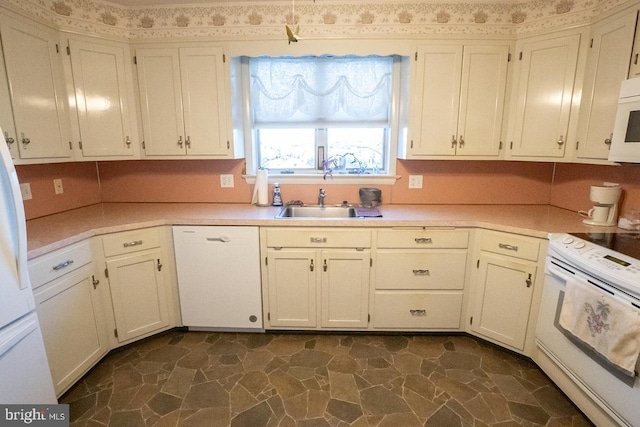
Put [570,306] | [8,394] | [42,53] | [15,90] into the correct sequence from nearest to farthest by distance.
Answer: [8,394], [570,306], [15,90], [42,53]

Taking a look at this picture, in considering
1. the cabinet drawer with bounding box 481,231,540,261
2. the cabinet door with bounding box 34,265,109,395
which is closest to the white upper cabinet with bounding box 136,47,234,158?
the cabinet door with bounding box 34,265,109,395

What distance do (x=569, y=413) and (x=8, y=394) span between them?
2667mm

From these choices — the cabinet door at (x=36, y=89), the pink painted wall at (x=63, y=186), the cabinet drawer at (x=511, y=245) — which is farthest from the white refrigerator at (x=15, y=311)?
the cabinet drawer at (x=511, y=245)

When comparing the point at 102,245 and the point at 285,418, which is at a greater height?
the point at 102,245

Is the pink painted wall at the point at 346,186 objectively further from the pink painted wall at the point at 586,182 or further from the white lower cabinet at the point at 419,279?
the white lower cabinet at the point at 419,279

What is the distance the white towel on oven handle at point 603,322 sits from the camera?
137 cm

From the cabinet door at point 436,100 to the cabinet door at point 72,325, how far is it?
2.41 metres

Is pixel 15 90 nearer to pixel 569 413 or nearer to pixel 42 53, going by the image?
pixel 42 53

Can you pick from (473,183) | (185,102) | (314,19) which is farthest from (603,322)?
(185,102)

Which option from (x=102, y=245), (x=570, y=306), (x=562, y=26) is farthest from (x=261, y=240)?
(x=562, y=26)

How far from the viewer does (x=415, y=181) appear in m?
2.76

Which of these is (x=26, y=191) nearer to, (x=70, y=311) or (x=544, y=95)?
(x=70, y=311)

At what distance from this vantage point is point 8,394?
1265 millimetres

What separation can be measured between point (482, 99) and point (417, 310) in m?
1.63
